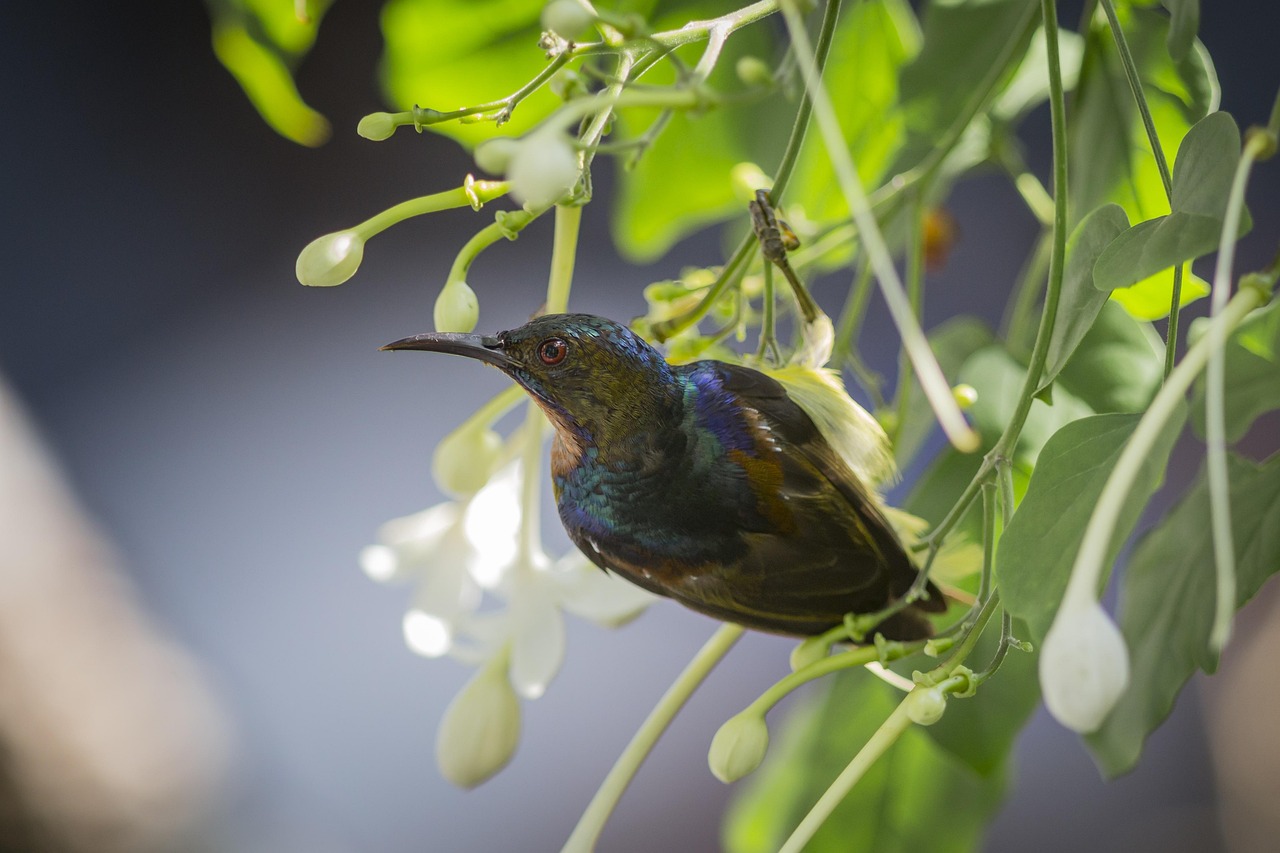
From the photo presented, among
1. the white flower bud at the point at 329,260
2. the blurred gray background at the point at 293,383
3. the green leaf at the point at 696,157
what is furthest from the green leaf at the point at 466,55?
the blurred gray background at the point at 293,383

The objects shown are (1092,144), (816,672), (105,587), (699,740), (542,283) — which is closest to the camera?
(816,672)

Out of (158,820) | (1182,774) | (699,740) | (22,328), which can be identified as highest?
(22,328)

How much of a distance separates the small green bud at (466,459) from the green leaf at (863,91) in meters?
0.17

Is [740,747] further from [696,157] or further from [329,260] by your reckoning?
[696,157]

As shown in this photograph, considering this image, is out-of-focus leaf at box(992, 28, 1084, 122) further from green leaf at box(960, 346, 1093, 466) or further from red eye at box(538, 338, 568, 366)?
red eye at box(538, 338, 568, 366)

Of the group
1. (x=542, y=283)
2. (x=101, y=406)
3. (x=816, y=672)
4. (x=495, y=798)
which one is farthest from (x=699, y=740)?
(x=816, y=672)

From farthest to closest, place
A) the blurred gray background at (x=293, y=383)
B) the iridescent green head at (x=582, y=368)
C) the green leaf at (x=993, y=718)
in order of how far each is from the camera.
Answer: the blurred gray background at (x=293, y=383) → the green leaf at (x=993, y=718) → the iridescent green head at (x=582, y=368)

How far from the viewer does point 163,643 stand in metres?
0.86

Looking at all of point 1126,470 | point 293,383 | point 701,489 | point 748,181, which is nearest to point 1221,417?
point 1126,470

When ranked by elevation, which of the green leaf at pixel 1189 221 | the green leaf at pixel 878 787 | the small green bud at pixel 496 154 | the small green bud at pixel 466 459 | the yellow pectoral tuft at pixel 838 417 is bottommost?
the green leaf at pixel 878 787

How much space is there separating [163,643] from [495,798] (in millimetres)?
409

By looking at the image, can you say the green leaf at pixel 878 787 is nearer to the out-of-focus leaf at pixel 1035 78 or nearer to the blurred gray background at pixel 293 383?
the out-of-focus leaf at pixel 1035 78

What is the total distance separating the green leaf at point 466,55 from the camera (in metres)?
0.34

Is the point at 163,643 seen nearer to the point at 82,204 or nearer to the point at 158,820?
the point at 158,820
